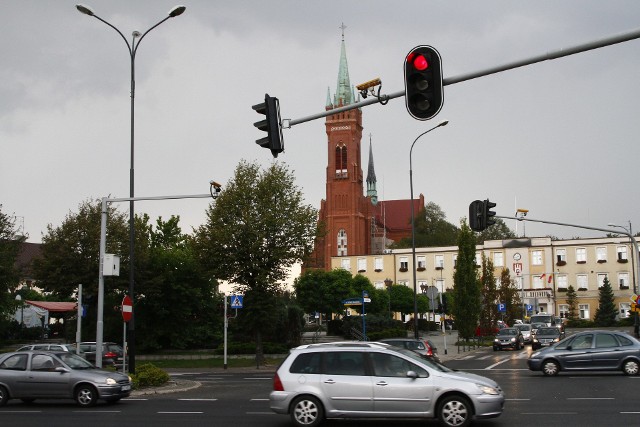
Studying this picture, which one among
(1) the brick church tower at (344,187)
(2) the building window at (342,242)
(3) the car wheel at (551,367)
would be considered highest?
(1) the brick church tower at (344,187)

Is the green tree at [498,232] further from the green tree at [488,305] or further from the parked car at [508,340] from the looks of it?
the parked car at [508,340]

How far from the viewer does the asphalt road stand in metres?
14.3

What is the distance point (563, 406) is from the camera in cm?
1619

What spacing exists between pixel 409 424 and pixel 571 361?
12.7 meters

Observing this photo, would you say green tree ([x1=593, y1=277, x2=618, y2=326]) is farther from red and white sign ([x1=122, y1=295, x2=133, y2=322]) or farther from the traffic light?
red and white sign ([x1=122, y1=295, x2=133, y2=322])

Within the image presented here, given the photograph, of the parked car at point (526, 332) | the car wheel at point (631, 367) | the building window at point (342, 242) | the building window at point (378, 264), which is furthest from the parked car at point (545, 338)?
the building window at point (342, 242)

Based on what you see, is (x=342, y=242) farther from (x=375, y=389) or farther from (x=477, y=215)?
(x=375, y=389)

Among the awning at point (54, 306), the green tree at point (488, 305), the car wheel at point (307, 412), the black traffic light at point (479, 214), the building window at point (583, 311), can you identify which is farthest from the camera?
the building window at point (583, 311)

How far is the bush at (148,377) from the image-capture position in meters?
22.1

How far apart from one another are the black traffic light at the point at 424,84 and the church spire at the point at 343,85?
112 meters

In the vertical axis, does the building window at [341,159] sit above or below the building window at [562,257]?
above

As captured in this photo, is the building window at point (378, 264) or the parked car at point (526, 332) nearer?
the parked car at point (526, 332)

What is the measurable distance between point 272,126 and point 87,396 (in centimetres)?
910

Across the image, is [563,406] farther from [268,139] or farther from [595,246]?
[595,246]
